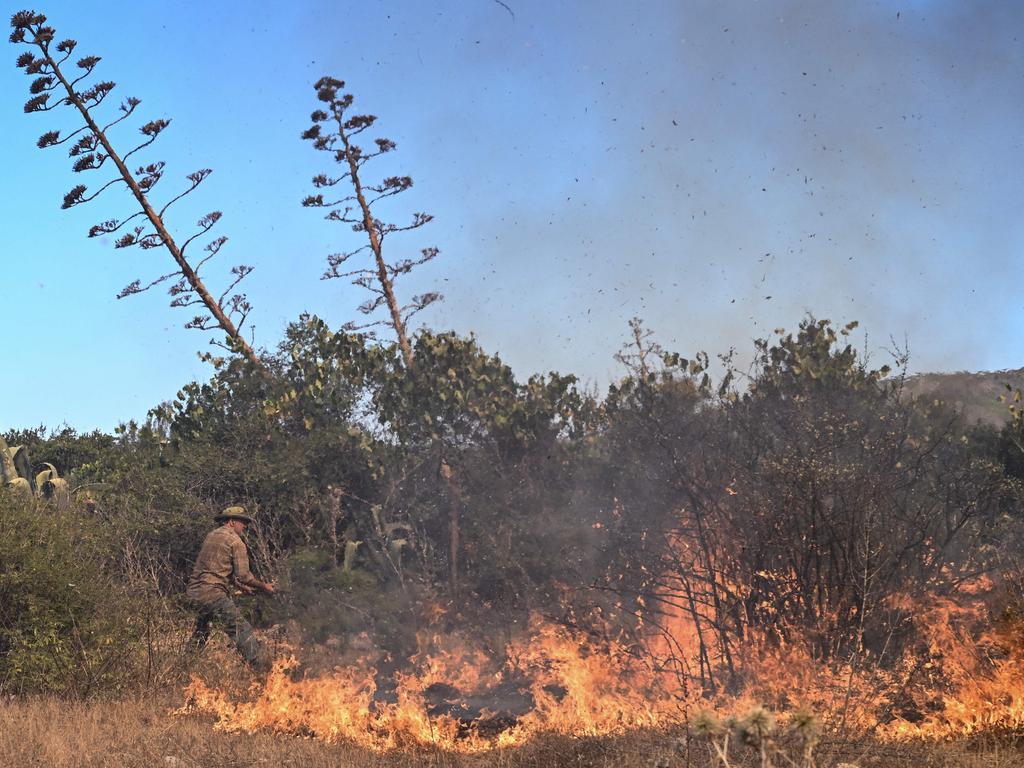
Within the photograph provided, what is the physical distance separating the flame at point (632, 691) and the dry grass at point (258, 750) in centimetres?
36

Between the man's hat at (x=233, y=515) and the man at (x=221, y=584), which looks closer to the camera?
the man at (x=221, y=584)

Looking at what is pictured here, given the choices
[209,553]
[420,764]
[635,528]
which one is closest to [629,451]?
[635,528]

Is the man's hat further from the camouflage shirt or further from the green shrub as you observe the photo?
the green shrub

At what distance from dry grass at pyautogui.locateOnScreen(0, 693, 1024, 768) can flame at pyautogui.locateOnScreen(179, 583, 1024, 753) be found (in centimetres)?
36

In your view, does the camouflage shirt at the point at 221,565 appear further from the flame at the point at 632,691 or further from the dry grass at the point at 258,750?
the dry grass at the point at 258,750

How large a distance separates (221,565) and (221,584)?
209 mm

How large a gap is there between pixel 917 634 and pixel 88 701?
24.0ft

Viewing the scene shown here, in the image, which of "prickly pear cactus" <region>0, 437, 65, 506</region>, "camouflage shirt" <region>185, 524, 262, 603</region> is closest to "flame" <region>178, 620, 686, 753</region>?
"camouflage shirt" <region>185, 524, 262, 603</region>

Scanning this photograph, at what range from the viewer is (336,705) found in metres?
8.60

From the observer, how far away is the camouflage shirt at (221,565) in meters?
11.1

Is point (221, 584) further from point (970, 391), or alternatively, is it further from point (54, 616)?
point (970, 391)

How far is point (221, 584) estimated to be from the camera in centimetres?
Answer: 1113

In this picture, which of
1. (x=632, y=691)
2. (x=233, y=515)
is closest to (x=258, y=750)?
(x=632, y=691)

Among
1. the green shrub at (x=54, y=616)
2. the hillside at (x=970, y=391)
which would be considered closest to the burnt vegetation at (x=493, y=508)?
the green shrub at (x=54, y=616)
